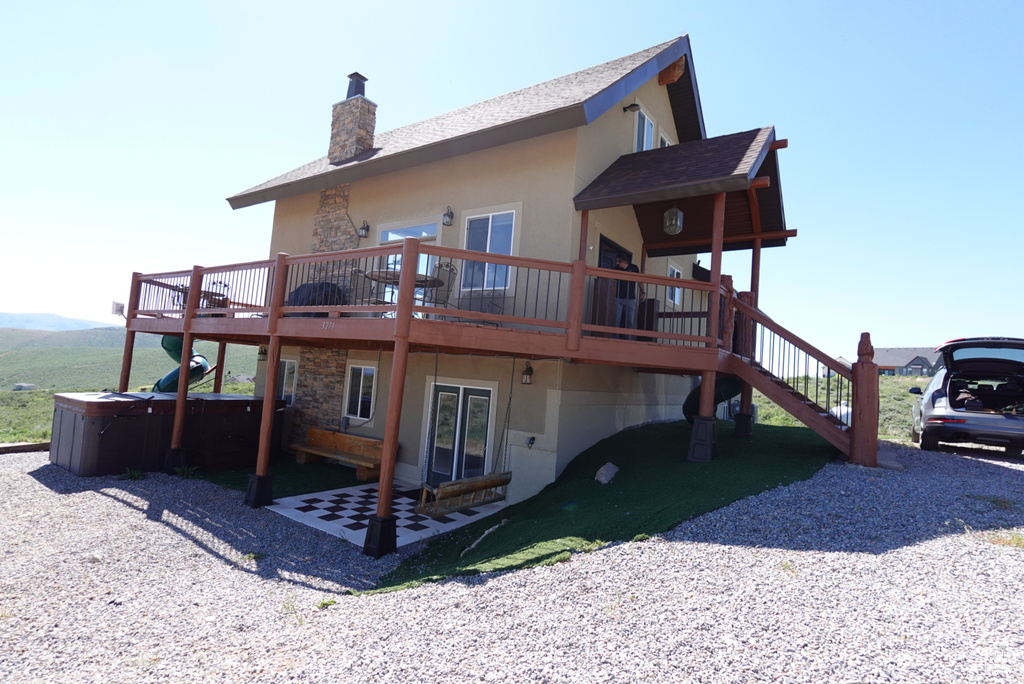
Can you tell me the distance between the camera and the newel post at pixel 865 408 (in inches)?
259

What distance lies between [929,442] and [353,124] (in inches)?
529

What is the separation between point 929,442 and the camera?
333 inches

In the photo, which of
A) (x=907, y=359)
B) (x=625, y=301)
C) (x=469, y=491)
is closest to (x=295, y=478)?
(x=469, y=491)

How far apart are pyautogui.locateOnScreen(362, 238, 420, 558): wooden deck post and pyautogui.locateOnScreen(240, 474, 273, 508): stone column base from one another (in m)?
2.52

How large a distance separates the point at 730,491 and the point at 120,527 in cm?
755

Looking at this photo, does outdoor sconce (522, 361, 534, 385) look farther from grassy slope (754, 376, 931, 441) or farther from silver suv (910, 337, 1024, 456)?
grassy slope (754, 376, 931, 441)

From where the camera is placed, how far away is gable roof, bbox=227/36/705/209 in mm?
8078

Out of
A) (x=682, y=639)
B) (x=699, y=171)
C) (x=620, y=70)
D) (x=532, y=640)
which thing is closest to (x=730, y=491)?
(x=682, y=639)

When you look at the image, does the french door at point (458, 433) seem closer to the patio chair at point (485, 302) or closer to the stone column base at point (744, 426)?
the patio chair at point (485, 302)

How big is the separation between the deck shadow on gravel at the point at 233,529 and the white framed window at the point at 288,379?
359 centimetres

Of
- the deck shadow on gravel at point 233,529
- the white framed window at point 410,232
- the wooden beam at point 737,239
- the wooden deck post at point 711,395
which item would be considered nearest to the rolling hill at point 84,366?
the white framed window at point 410,232

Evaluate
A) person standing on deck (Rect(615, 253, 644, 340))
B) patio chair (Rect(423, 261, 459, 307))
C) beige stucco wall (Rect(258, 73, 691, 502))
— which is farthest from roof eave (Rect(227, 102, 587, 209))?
person standing on deck (Rect(615, 253, 644, 340))

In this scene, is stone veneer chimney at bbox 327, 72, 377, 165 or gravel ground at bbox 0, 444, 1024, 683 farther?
stone veneer chimney at bbox 327, 72, 377, 165

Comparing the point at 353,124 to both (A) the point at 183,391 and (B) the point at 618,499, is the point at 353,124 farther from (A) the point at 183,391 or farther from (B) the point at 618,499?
(B) the point at 618,499
